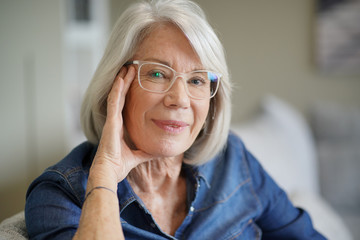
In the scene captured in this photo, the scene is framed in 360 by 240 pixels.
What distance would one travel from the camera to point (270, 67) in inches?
147

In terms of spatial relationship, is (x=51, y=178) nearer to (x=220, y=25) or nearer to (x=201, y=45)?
(x=201, y=45)

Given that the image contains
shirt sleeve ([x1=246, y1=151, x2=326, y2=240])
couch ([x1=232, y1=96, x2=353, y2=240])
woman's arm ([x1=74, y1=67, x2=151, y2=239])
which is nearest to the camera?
woman's arm ([x1=74, y1=67, x2=151, y2=239])

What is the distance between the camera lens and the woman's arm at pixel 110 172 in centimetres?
81

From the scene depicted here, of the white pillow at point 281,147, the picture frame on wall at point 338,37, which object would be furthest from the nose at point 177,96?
the picture frame on wall at point 338,37

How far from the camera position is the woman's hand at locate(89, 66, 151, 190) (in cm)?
93

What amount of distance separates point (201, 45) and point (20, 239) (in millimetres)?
719

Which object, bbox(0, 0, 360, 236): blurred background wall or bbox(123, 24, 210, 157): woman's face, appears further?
bbox(0, 0, 360, 236): blurred background wall

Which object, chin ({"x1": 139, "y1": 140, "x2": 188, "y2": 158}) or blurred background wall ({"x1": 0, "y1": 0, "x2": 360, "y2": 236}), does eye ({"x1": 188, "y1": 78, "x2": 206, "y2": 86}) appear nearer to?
chin ({"x1": 139, "y1": 140, "x2": 188, "y2": 158})

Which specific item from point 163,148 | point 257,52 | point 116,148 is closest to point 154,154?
point 163,148

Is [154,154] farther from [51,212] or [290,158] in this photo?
[290,158]

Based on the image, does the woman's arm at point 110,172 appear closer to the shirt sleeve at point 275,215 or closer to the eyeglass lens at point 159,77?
the eyeglass lens at point 159,77

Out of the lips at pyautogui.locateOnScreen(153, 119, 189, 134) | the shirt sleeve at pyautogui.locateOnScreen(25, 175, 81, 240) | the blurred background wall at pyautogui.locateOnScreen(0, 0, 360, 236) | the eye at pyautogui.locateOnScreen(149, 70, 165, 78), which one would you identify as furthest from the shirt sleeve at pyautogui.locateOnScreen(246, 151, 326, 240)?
the blurred background wall at pyautogui.locateOnScreen(0, 0, 360, 236)

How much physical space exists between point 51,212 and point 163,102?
0.42 m

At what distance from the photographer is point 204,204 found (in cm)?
121
